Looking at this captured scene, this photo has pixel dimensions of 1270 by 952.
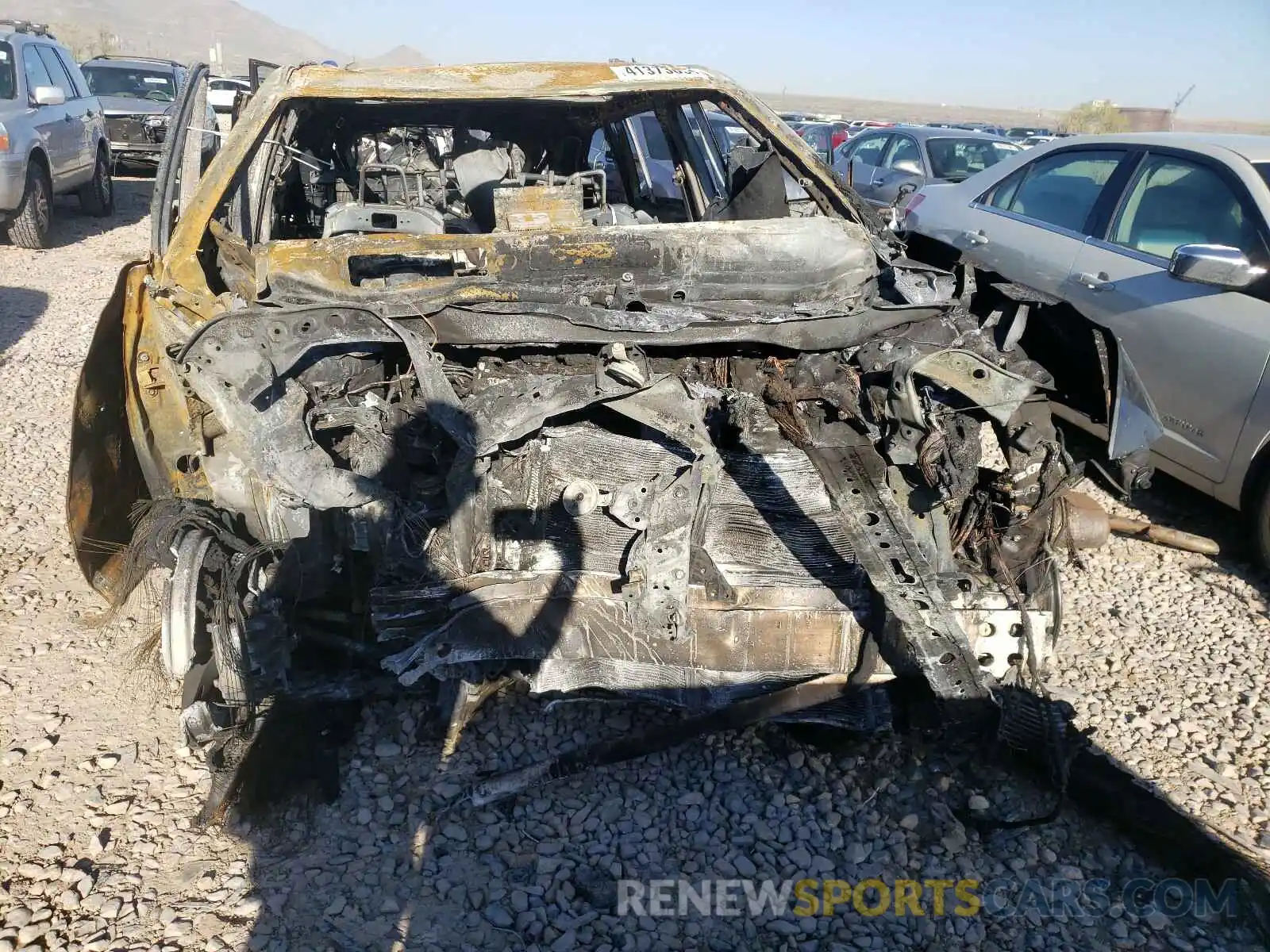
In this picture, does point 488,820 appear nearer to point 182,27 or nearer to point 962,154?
point 962,154

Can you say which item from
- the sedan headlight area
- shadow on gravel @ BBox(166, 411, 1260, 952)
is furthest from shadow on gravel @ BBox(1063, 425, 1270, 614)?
the sedan headlight area

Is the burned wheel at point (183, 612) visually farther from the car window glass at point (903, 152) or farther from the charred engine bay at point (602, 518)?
the car window glass at point (903, 152)

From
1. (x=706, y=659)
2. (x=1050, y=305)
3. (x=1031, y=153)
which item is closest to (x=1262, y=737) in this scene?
(x=1050, y=305)

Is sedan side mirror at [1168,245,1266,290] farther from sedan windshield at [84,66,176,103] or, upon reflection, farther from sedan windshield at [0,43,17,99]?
sedan windshield at [84,66,176,103]

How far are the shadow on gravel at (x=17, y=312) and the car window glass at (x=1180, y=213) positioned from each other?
6719 mm

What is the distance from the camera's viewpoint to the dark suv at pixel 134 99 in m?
11.5

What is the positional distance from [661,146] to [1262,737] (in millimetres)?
3816

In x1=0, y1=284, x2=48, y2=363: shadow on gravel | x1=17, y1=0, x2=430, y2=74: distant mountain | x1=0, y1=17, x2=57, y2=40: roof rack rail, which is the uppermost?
x1=17, y1=0, x2=430, y2=74: distant mountain

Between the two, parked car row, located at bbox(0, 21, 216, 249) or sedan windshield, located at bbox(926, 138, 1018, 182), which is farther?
sedan windshield, located at bbox(926, 138, 1018, 182)

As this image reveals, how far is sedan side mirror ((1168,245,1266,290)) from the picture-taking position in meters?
3.44

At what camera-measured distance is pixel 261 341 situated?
233 centimetres

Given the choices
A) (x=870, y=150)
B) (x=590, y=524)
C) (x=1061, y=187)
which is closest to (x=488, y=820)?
(x=590, y=524)

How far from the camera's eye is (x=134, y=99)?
1201 centimetres

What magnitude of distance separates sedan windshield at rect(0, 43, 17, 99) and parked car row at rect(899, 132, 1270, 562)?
335 inches
